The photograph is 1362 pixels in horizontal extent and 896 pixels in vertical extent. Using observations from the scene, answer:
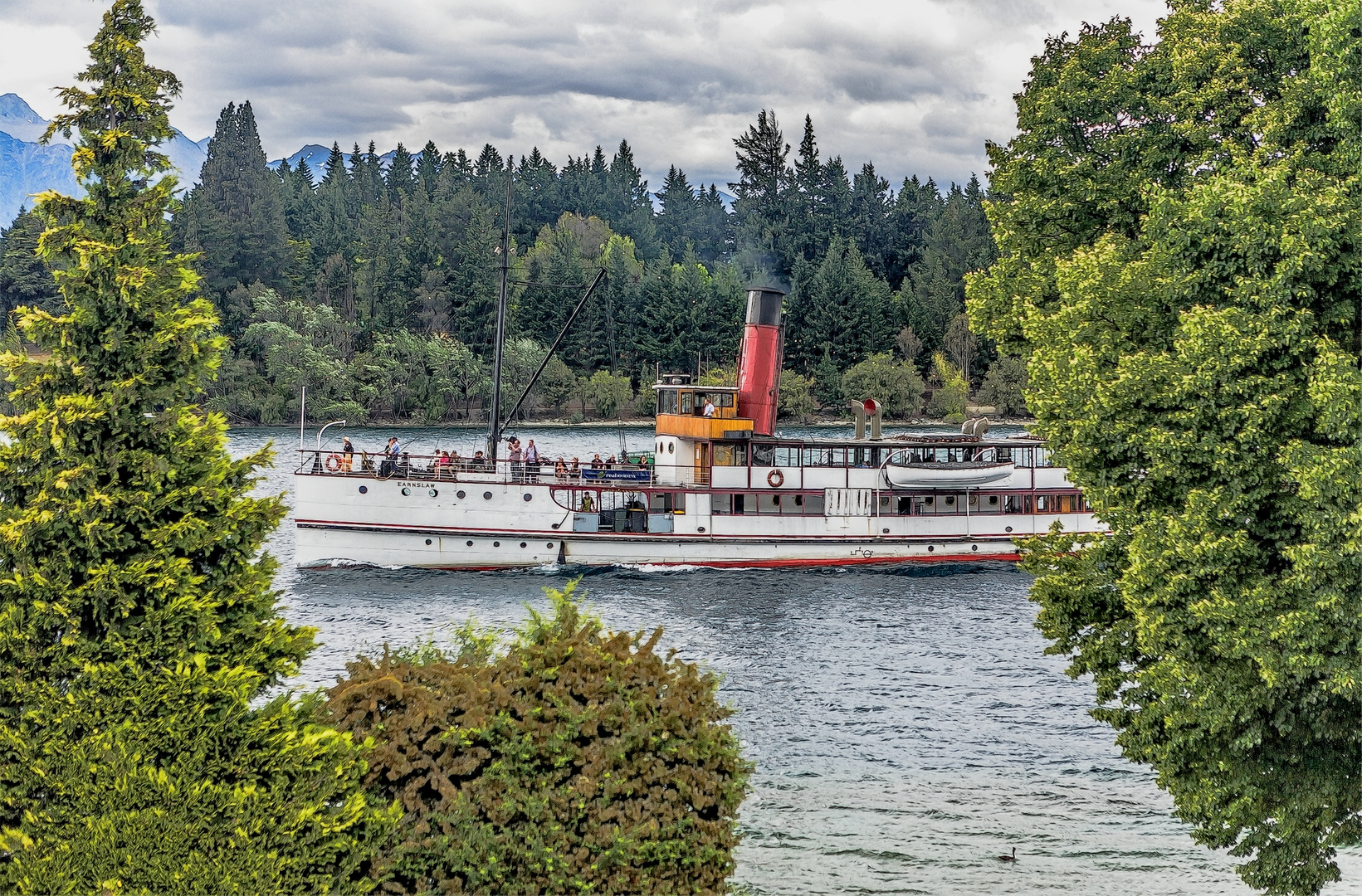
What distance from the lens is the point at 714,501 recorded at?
44219mm

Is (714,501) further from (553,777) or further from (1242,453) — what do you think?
(553,777)

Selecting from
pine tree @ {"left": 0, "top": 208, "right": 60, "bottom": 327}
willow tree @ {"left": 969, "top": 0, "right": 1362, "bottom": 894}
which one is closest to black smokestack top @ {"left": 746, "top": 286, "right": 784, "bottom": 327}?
willow tree @ {"left": 969, "top": 0, "right": 1362, "bottom": 894}

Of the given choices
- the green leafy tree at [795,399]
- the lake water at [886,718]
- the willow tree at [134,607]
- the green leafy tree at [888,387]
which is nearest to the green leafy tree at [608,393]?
the green leafy tree at [795,399]

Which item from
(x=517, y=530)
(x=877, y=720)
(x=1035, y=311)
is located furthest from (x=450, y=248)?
(x=1035, y=311)

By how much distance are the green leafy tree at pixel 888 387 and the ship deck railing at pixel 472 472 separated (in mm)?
66573

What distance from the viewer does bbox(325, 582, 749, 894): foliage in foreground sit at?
972 centimetres

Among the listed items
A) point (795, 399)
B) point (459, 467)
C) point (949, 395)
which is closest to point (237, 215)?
point (795, 399)

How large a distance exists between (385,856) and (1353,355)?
382 inches

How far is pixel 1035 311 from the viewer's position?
1584cm

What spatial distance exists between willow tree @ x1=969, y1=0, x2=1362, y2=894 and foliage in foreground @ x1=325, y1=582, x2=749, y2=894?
5.20 meters

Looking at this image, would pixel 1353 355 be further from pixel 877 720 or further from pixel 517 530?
pixel 517 530

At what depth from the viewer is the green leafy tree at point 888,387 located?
11031 centimetres

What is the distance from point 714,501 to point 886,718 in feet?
62.3

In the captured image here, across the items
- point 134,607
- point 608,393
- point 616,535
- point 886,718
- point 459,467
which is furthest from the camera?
point 608,393
